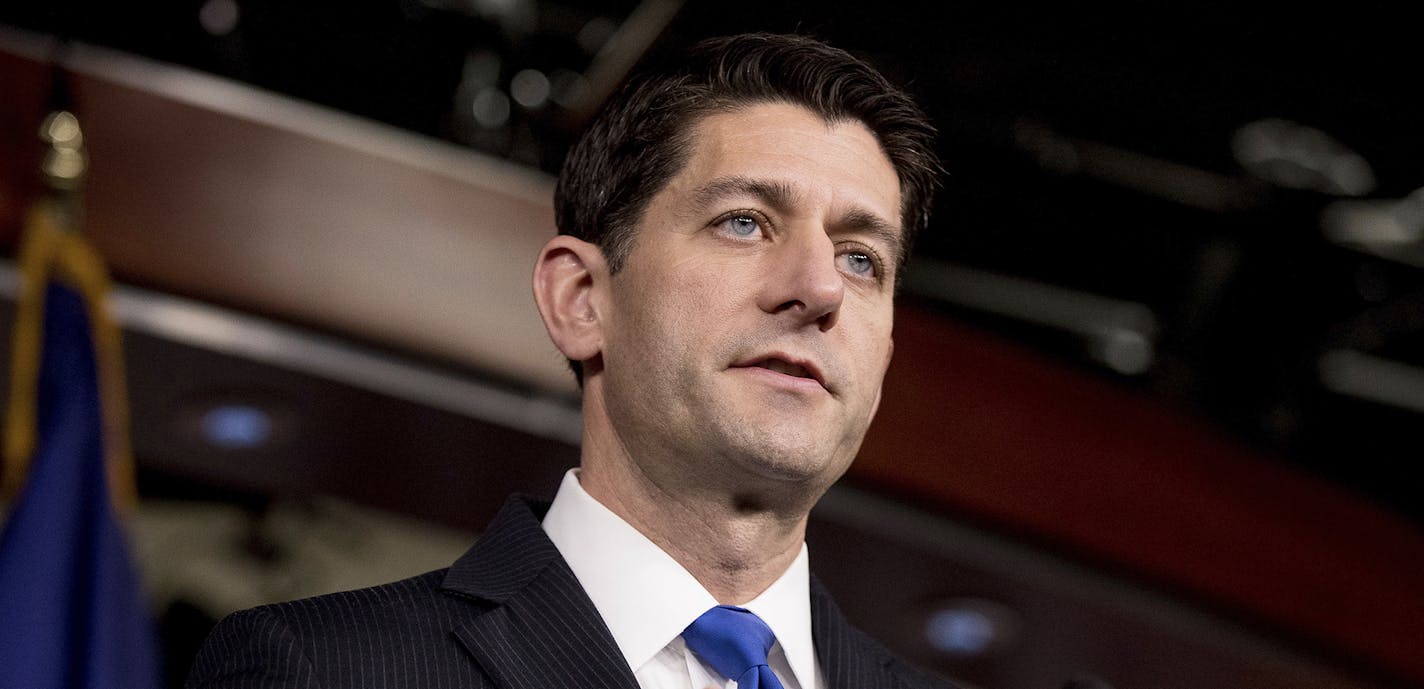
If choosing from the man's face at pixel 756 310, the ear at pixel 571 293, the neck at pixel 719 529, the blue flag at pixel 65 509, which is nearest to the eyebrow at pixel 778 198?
the man's face at pixel 756 310

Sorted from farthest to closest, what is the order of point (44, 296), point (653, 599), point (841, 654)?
point (44, 296) < point (841, 654) < point (653, 599)

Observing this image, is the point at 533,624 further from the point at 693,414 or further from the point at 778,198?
the point at 778,198

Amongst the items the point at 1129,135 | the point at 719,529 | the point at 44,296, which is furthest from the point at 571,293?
the point at 1129,135

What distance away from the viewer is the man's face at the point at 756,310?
144 cm

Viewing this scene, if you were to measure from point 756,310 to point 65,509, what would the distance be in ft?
4.30

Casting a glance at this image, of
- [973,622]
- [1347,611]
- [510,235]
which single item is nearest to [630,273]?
[510,235]

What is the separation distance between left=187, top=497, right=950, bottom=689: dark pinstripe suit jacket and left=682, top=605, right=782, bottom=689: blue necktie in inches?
3.6

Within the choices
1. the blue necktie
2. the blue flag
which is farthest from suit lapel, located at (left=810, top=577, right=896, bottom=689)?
the blue flag

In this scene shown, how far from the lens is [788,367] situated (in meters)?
1.46

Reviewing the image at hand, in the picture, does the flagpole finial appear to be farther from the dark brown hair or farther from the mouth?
the mouth

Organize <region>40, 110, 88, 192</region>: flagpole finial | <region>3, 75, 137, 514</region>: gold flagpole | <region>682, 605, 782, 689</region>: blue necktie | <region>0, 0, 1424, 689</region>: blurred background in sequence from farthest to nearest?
<region>0, 0, 1424, 689</region>: blurred background, <region>40, 110, 88, 192</region>: flagpole finial, <region>3, 75, 137, 514</region>: gold flagpole, <region>682, 605, 782, 689</region>: blue necktie

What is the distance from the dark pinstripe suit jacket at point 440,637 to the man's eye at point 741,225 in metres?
0.35

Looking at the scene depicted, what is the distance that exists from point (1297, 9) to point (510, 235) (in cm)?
149

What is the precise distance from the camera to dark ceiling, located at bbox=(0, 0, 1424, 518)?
2.95 m
